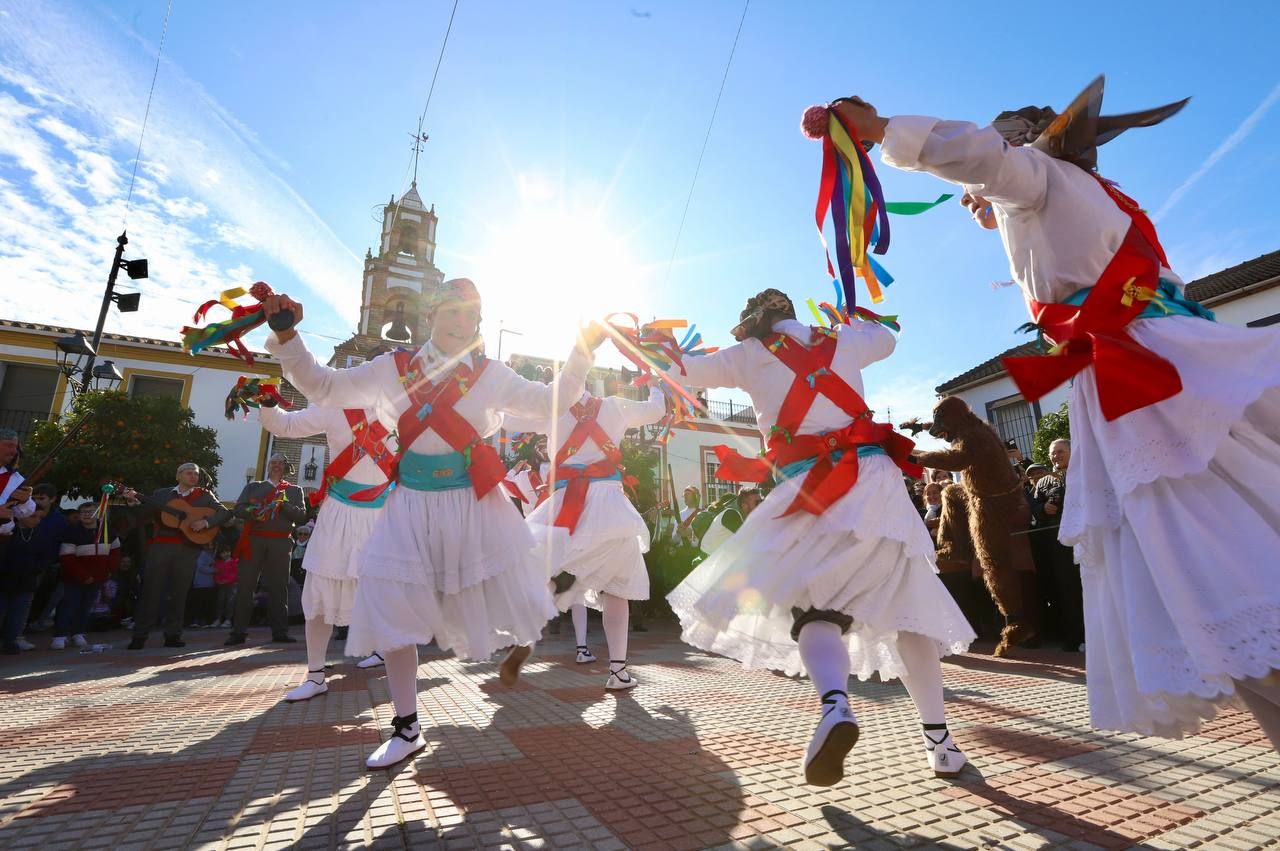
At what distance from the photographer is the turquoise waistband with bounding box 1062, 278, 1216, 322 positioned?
6.00 ft

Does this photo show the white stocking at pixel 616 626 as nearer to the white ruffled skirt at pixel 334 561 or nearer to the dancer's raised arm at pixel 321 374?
the white ruffled skirt at pixel 334 561

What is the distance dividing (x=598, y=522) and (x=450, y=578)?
2.08m

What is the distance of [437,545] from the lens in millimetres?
3123

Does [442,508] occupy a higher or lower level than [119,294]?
lower

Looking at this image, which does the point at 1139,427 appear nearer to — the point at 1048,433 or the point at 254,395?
the point at 254,395

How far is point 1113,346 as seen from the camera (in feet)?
5.70

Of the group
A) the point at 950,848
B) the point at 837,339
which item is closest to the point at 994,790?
the point at 950,848

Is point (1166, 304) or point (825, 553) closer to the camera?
point (1166, 304)

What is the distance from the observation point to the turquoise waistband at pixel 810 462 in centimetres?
286

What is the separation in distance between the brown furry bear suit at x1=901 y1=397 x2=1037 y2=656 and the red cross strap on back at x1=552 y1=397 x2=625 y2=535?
2816 millimetres

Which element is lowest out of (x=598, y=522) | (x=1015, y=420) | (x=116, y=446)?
(x=598, y=522)

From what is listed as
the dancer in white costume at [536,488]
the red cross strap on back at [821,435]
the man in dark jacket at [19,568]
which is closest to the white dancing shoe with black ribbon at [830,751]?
the red cross strap on back at [821,435]

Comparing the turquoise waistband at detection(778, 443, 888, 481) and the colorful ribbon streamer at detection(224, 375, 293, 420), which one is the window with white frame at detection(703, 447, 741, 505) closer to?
the colorful ribbon streamer at detection(224, 375, 293, 420)

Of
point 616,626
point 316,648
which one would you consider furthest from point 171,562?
point 616,626
